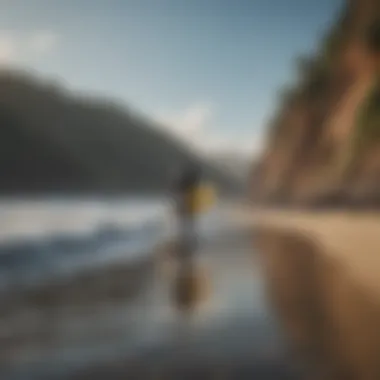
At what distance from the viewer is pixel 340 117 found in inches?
278

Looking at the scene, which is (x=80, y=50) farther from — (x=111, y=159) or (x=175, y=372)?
(x=175, y=372)

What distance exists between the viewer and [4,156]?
4.02 metres

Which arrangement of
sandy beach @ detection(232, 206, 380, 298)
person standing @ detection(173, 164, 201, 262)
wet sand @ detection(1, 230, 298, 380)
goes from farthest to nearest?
person standing @ detection(173, 164, 201, 262), sandy beach @ detection(232, 206, 380, 298), wet sand @ detection(1, 230, 298, 380)

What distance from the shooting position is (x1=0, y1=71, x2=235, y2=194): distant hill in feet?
13.1

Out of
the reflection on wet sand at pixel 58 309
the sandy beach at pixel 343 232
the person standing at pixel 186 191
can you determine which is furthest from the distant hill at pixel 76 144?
the sandy beach at pixel 343 232

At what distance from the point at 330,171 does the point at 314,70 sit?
2.57m

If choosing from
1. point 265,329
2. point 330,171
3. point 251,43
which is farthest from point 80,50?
point 330,171

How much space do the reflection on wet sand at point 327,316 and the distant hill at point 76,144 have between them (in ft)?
3.56

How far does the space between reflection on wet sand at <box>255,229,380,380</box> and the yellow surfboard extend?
28.0 inches

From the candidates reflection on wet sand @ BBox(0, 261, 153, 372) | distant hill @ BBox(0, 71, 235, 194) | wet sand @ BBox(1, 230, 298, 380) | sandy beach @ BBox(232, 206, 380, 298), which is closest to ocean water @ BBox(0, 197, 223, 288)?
Result: distant hill @ BBox(0, 71, 235, 194)

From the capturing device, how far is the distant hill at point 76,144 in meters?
3.98

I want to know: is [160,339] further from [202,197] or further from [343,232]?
[343,232]

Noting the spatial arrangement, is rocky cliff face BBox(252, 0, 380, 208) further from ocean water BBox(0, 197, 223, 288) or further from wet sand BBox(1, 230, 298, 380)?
wet sand BBox(1, 230, 298, 380)

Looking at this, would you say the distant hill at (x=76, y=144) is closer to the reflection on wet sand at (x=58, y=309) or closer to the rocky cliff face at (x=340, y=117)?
the reflection on wet sand at (x=58, y=309)
